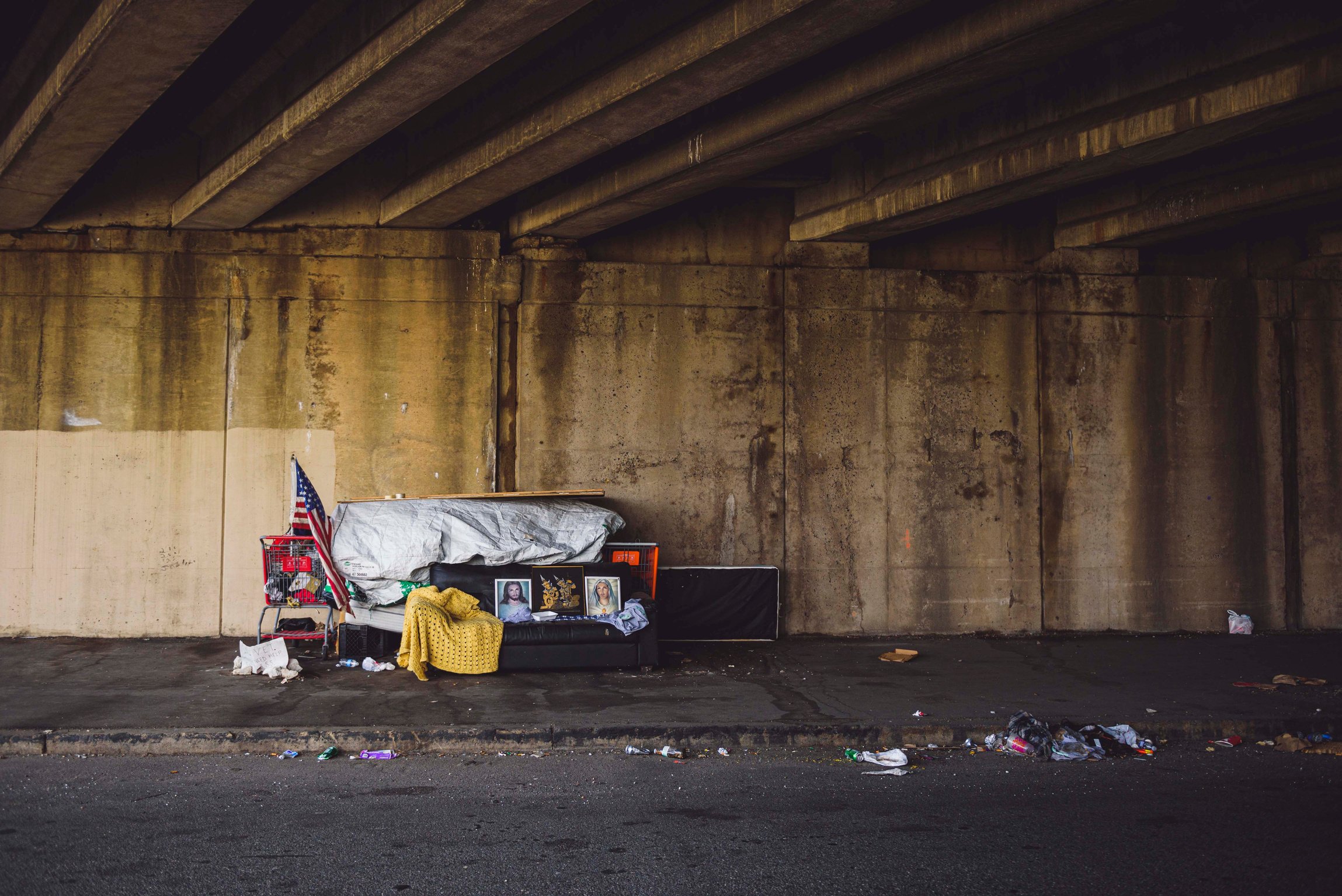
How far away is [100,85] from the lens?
691 centimetres

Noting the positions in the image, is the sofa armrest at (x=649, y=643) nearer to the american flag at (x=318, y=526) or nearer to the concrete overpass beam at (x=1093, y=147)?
the american flag at (x=318, y=526)

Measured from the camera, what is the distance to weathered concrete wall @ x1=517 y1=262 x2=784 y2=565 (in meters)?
10.4

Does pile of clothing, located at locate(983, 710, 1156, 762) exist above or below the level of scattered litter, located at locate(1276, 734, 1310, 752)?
above

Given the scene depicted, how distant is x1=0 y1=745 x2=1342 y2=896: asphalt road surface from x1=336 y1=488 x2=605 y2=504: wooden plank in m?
3.71

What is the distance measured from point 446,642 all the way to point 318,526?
178 centimetres

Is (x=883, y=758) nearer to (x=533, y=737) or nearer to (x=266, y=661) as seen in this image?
(x=533, y=737)

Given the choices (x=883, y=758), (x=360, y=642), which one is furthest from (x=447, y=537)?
(x=883, y=758)

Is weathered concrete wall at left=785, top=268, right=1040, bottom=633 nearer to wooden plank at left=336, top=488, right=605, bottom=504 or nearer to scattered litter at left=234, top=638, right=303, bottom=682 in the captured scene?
wooden plank at left=336, top=488, right=605, bottom=504

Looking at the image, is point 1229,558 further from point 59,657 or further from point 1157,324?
point 59,657

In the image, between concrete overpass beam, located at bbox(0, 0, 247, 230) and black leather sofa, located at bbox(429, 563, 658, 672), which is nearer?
concrete overpass beam, located at bbox(0, 0, 247, 230)

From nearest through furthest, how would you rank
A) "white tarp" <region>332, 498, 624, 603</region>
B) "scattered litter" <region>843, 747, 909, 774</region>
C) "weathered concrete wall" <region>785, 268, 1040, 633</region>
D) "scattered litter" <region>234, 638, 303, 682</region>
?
"scattered litter" <region>843, 747, 909, 774</region> → "scattered litter" <region>234, 638, 303, 682</region> → "white tarp" <region>332, 498, 624, 603</region> → "weathered concrete wall" <region>785, 268, 1040, 633</region>

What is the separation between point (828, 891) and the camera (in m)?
3.90

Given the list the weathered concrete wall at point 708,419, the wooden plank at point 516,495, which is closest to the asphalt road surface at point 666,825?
the wooden plank at point 516,495

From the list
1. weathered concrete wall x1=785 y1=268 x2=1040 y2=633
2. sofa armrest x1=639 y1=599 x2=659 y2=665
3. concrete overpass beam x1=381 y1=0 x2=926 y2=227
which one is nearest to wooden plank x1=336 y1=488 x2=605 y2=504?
sofa armrest x1=639 y1=599 x2=659 y2=665
